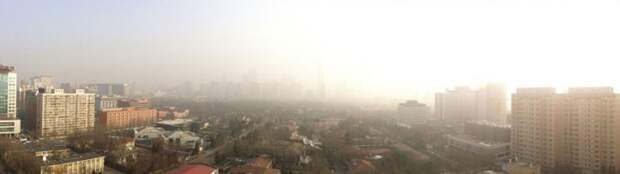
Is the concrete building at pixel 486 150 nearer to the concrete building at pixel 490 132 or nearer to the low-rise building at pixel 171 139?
the concrete building at pixel 490 132

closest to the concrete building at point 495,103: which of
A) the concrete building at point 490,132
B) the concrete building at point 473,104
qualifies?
the concrete building at point 473,104

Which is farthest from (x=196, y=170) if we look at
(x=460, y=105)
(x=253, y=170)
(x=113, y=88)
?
(x=113, y=88)

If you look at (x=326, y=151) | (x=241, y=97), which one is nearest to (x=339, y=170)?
(x=326, y=151)

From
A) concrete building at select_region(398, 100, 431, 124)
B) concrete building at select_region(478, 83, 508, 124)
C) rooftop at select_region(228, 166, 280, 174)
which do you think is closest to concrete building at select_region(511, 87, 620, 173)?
rooftop at select_region(228, 166, 280, 174)

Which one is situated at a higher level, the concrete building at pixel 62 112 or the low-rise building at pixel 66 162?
the concrete building at pixel 62 112

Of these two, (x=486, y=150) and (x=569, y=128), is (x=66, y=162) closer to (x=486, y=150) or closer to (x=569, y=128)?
(x=486, y=150)
